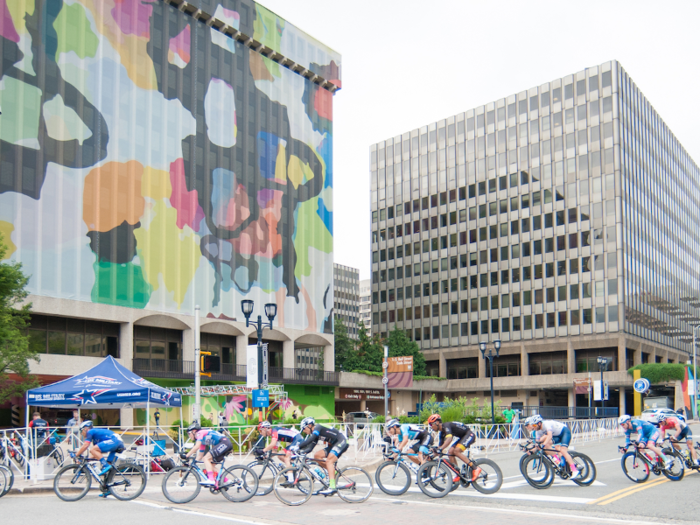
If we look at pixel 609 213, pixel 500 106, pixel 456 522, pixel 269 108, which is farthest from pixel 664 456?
pixel 500 106

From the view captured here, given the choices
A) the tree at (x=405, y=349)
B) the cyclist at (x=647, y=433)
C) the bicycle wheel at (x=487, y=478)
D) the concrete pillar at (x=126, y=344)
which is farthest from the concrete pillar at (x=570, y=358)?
the bicycle wheel at (x=487, y=478)

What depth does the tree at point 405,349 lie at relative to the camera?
86500 mm

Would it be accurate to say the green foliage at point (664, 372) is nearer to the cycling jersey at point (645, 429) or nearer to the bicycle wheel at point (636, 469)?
the bicycle wheel at point (636, 469)

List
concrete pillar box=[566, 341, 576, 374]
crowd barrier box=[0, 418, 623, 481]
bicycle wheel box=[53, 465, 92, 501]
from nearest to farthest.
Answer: bicycle wheel box=[53, 465, 92, 501], crowd barrier box=[0, 418, 623, 481], concrete pillar box=[566, 341, 576, 374]

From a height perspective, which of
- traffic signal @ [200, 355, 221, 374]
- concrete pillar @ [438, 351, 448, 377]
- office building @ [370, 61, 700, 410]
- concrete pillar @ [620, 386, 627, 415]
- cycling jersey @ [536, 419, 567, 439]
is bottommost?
concrete pillar @ [620, 386, 627, 415]

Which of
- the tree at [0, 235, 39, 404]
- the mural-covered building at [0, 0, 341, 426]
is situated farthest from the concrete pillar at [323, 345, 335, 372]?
the tree at [0, 235, 39, 404]

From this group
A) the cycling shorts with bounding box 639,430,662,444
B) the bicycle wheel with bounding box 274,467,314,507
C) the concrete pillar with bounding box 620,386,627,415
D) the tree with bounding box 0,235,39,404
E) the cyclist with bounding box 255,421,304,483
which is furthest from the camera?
the concrete pillar with bounding box 620,386,627,415

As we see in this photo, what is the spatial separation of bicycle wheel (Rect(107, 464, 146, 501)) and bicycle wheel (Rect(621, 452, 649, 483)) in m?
Result: 11.3

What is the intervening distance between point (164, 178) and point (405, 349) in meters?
43.6

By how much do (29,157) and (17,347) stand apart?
58.1 feet

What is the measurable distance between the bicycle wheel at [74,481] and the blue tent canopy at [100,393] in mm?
5033

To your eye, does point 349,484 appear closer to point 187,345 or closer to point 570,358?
point 187,345

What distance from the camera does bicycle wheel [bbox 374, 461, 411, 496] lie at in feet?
50.3

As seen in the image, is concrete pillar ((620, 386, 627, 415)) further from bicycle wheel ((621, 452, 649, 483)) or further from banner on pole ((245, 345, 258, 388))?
bicycle wheel ((621, 452, 649, 483))
